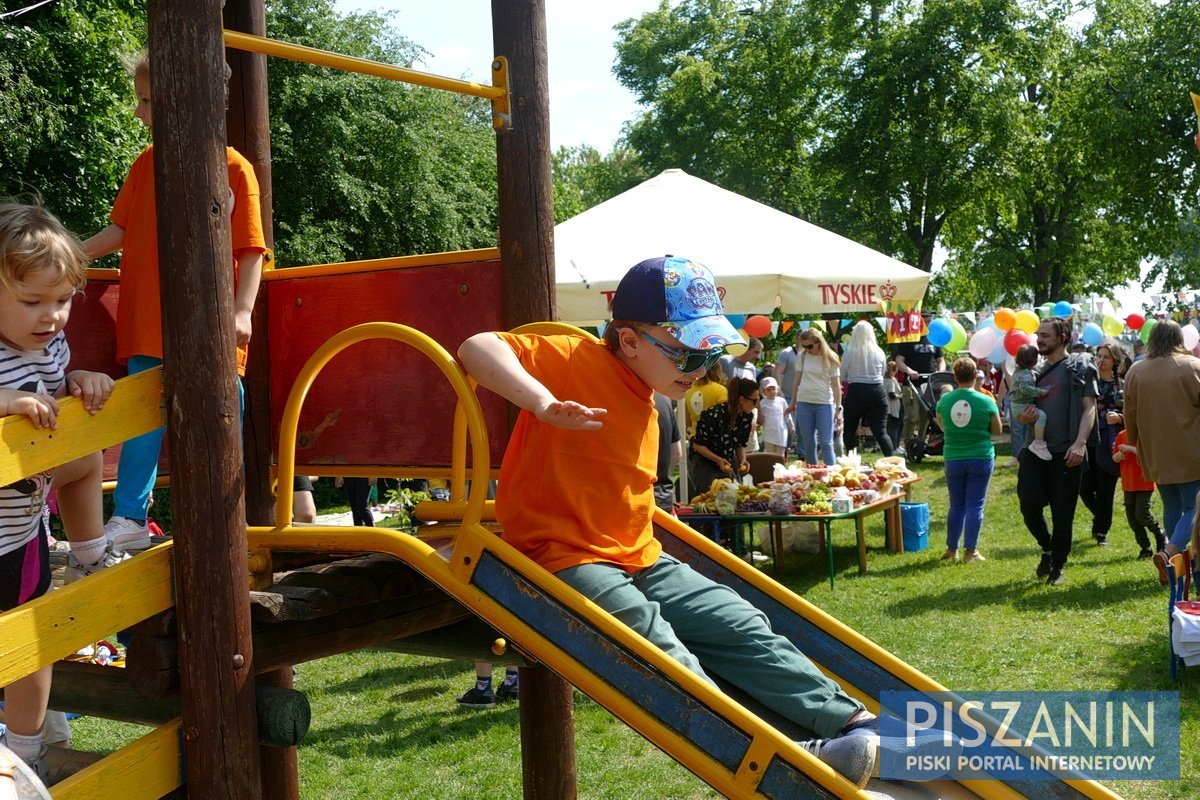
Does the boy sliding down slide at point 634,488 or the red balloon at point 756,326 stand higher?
the red balloon at point 756,326

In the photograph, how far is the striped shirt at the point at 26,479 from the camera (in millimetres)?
3051

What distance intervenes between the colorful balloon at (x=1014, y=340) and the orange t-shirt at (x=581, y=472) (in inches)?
618

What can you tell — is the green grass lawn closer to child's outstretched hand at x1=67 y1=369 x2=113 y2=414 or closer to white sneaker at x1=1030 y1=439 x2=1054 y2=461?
white sneaker at x1=1030 y1=439 x2=1054 y2=461

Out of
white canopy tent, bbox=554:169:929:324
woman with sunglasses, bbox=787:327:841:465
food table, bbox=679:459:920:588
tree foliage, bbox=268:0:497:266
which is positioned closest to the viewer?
white canopy tent, bbox=554:169:929:324

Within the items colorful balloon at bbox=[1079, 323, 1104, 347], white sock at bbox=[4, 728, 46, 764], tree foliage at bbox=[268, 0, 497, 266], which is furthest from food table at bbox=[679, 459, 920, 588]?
tree foliage at bbox=[268, 0, 497, 266]

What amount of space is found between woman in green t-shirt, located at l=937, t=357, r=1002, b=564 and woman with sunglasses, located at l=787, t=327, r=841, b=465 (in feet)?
9.27

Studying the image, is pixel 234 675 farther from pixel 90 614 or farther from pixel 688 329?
pixel 688 329

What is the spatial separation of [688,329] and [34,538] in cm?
184

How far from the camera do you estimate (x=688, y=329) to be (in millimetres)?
3250

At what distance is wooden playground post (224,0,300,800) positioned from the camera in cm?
457

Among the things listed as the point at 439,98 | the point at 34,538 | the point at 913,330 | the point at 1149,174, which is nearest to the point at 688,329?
the point at 34,538

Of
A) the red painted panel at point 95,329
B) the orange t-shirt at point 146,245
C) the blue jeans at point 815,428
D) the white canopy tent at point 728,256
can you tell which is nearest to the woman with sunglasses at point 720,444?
the white canopy tent at point 728,256

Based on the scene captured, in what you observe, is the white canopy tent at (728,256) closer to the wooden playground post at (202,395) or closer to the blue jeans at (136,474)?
the blue jeans at (136,474)

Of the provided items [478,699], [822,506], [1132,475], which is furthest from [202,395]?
[1132,475]
